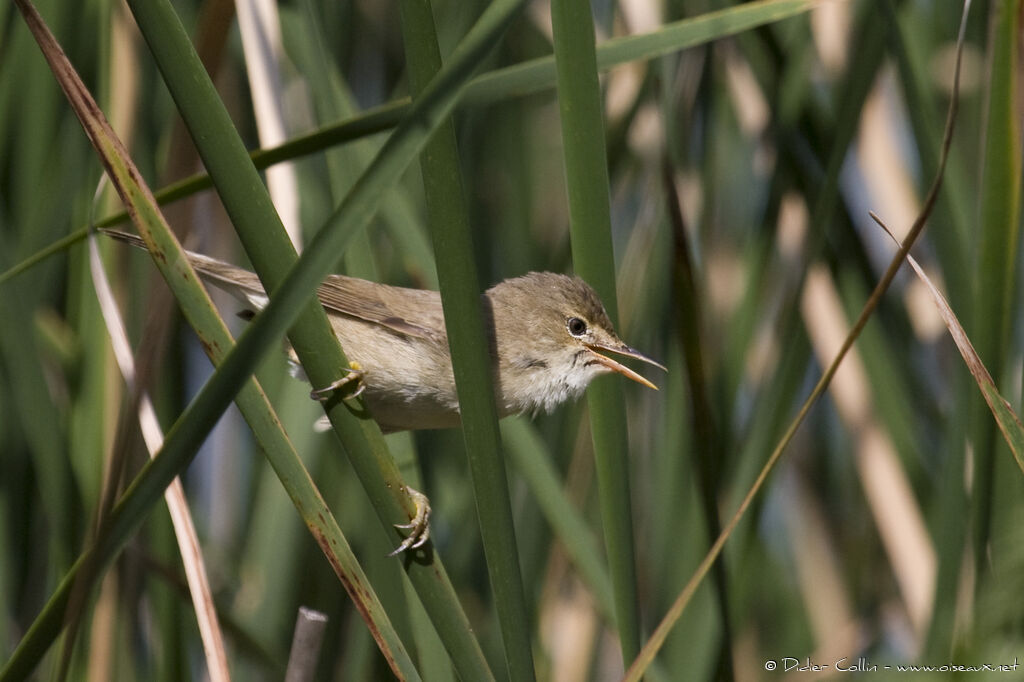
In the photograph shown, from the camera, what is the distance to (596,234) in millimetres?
1291

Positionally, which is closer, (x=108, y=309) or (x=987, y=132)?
(x=987, y=132)

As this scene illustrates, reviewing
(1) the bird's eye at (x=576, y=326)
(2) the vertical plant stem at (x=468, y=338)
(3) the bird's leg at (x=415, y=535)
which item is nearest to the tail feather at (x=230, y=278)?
(1) the bird's eye at (x=576, y=326)

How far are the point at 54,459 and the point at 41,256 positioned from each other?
0.49m

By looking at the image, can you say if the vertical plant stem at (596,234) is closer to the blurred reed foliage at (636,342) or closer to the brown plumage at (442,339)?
the blurred reed foliage at (636,342)

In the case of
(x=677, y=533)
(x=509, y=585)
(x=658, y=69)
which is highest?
(x=658, y=69)

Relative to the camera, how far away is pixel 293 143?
4.58 feet

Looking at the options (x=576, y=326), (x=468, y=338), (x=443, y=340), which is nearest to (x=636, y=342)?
(x=576, y=326)

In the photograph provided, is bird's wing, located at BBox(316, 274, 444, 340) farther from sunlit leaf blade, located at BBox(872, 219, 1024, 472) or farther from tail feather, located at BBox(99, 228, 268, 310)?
sunlit leaf blade, located at BBox(872, 219, 1024, 472)

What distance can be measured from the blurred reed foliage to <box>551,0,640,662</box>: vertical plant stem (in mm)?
15

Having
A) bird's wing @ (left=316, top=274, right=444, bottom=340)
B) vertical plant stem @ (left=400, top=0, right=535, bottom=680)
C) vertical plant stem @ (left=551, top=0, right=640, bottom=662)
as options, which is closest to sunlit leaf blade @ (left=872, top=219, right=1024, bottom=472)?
vertical plant stem @ (left=551, top=0, right=640, bottom=662)

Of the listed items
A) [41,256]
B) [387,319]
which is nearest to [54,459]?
[41,256]

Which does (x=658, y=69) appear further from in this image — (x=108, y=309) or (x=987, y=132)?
(x=108, y=309)

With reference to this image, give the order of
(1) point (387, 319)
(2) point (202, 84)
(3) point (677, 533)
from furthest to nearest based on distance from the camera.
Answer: (1) point (387, 319)
(3) point (677, 533)
(2) point (202, 84)

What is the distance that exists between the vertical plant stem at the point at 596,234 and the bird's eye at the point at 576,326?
873 millimetres
